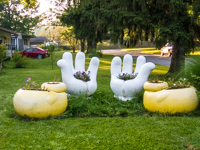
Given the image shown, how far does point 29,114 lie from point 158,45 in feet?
26.7

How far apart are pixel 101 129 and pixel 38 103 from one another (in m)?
1.43

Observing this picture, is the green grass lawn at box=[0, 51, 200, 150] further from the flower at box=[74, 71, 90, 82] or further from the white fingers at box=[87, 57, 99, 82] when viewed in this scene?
the white fingers at box=[87, 57, 99, 82]

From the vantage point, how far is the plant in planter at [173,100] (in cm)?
525

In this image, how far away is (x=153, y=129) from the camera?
4414 mm

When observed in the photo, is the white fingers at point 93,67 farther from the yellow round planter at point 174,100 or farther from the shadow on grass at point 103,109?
the yellow round planter at point 174,100

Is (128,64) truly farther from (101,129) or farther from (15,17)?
(15,17)

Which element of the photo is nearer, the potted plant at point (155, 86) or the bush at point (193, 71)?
the potted plant at point (155, 86)

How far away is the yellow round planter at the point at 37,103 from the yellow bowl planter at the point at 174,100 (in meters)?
2.09

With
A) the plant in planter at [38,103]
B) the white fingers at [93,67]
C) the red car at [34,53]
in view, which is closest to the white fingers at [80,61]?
the white fingers at [93,67]

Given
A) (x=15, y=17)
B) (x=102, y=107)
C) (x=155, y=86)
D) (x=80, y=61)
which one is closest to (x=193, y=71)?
(x=155, y=86)

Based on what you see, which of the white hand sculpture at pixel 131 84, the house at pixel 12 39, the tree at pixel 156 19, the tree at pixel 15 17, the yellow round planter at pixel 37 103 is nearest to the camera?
the yellow round planter at pixel 37 103

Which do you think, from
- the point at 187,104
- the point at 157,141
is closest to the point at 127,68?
the point at 187,104

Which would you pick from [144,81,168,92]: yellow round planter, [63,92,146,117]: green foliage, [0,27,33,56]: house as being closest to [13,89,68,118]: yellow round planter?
[63,92,146,117]: green foliage

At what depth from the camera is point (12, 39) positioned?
34.6m
